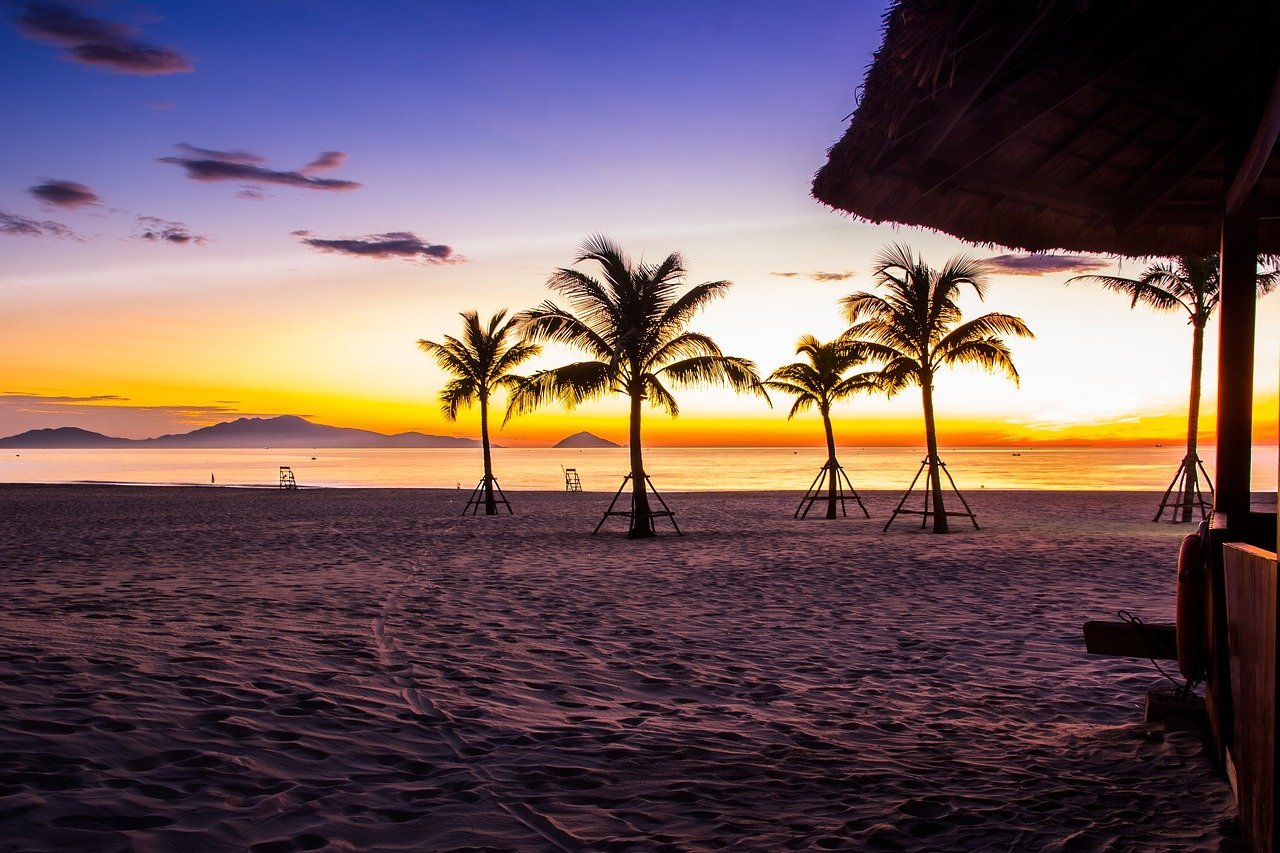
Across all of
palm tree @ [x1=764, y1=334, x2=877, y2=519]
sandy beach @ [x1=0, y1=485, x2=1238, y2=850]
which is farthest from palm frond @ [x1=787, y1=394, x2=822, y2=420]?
sandy beach @ [x1=0, y1=485, x2=1238, y2=850]

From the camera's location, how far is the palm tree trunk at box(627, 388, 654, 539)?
17453mm

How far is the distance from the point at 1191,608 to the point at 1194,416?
20.1 m

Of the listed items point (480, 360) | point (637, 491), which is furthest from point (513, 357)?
point (637, 491)

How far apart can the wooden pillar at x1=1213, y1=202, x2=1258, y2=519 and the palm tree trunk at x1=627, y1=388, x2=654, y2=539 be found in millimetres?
13328

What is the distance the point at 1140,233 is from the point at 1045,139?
5.42 ft

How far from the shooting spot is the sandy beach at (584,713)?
342 centimetres

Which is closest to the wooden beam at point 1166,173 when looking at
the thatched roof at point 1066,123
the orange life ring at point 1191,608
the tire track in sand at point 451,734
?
the thatched roof at point 1066,123

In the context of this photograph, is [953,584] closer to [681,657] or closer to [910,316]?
[681,657]

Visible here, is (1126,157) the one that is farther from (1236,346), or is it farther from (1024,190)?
(1236,346)

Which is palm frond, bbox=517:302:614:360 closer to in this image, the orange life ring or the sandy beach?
the sandy beach

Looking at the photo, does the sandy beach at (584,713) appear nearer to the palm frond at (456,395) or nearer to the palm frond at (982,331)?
the palm frond at (982,331)

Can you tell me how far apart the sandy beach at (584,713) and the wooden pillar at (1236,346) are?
146cm

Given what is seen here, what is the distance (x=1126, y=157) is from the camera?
4.60 metres

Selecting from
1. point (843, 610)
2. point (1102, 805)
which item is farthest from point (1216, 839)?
point (843, 610)
